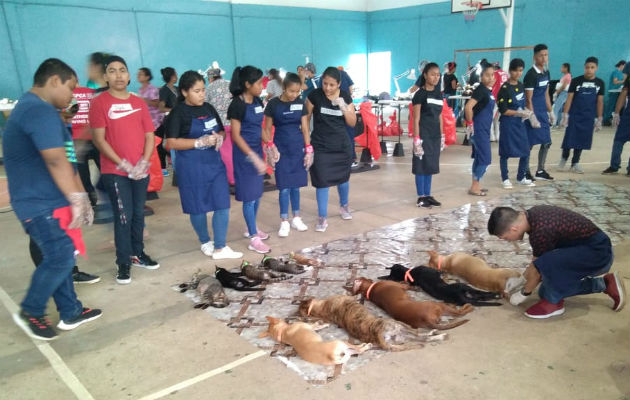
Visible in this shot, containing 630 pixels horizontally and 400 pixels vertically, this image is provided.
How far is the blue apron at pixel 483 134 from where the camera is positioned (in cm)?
538

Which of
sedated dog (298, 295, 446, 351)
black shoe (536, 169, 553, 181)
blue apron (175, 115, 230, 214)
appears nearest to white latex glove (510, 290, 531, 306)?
sedated dog (298, 295, 446, 351)

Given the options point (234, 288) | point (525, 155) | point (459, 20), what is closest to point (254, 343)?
point (234, 288)

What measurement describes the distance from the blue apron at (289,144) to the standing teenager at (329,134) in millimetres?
120

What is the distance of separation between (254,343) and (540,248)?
5.94 ft

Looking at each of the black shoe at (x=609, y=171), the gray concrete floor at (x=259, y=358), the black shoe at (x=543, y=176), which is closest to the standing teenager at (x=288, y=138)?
the gray concrete floor at (x=259, y=358)

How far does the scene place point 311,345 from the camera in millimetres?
2311

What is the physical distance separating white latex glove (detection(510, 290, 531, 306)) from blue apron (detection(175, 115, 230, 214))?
2.28 m

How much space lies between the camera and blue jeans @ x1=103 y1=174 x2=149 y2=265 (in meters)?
3.28

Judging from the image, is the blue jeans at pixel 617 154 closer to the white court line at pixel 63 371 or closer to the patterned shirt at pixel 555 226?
the patterned shirt at pixel 555 226

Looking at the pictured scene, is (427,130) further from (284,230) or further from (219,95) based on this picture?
(219,95)

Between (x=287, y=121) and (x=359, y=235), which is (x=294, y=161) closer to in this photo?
(x=287, y=121)

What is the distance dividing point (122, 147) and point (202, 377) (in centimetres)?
181

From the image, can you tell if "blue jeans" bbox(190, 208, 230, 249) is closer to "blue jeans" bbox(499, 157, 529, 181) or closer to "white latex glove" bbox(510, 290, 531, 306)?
"white latex glove" bbox(510, 290, 531, 306)

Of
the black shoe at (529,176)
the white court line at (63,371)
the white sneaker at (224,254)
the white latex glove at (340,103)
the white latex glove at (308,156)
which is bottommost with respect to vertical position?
the white court line at (63,371)
